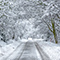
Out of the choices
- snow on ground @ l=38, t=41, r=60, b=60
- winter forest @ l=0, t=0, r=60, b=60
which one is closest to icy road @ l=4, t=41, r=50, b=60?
winter forest @ l=0, t=0, r=60, b=60

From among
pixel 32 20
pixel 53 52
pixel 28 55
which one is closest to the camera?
pixel 28 55

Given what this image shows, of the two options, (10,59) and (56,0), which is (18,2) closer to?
(56,0)

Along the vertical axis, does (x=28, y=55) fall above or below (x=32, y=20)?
below

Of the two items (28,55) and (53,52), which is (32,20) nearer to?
(53,52)

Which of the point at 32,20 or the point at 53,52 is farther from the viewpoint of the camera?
the point at 32,20

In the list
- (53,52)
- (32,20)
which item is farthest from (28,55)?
(32,20)

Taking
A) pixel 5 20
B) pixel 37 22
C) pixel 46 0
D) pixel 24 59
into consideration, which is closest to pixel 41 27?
pixel 37 22

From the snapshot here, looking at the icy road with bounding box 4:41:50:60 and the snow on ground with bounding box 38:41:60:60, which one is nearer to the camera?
the snow on ground with bounding box 38:41:60:60

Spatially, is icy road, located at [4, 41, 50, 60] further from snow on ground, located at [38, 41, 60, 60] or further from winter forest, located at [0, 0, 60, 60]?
snow on ground, located at [38, 41, 60, 60]

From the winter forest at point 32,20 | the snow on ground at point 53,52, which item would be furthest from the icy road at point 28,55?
the snow on ground at point 53,52

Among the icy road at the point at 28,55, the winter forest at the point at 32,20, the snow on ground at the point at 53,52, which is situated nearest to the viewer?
the snow on ground at the point at 53,52

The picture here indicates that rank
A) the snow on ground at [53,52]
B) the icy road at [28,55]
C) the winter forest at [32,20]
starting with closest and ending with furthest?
1. the snow on ground at [53,52]
2. the icy road at [28,55]
3. the winter forest at [32,20]

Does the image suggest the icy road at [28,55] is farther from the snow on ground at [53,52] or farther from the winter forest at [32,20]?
the snow on ground at [53,52]

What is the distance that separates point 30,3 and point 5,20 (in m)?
5.06
